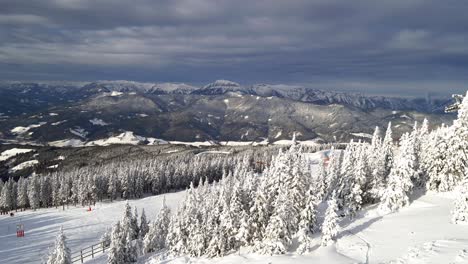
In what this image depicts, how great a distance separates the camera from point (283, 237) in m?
37.7

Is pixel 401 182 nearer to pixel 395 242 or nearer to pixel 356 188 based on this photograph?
pixel 356 188

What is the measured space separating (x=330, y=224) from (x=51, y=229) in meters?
70.1

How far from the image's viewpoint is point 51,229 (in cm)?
8181

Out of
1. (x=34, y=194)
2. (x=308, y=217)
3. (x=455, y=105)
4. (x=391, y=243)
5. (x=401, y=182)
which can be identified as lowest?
(x=34, y=194)

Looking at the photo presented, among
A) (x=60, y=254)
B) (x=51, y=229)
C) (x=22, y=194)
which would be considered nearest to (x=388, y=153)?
(x=60, y=254)

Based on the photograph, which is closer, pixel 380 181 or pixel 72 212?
pixel 380 181

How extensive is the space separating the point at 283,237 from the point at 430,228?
14582 millimetres

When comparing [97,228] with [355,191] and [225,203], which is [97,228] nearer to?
[225,203]

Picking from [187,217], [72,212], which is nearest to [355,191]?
[187,217]

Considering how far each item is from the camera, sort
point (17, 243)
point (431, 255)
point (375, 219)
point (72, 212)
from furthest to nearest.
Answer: point (72, 212) < point (17, 243) < point (375, 219) < point (431, 255)

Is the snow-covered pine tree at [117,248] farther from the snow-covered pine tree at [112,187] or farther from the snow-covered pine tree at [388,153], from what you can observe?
the snow-covered pine tree at [112,187]

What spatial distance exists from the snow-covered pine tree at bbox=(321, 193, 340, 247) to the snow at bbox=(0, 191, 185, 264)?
33.9 meters

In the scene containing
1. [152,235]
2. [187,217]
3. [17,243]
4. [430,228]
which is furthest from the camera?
[17,243]

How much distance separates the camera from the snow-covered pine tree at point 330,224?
3569 cm
